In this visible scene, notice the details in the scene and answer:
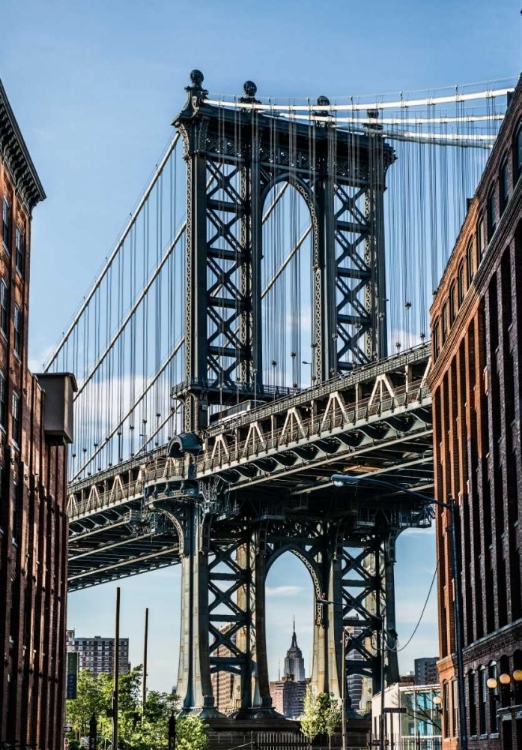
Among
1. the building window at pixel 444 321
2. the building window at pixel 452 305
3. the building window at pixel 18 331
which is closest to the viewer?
the building window at pixel 18 331

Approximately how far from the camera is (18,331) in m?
59.6

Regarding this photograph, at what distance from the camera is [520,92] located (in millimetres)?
43188

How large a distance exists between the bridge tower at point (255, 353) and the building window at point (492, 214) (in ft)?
143

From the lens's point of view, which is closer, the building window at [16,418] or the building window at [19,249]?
the building window at [16,418]

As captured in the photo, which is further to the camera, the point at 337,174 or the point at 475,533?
the point at 337,174

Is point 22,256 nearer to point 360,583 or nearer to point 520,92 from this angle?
point 520,92

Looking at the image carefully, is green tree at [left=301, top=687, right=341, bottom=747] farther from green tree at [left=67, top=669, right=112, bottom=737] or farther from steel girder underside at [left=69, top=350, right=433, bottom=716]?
green tree at [left=67, top=669, right=112, bottom=737]

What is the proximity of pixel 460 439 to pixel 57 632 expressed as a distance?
23.1 metres

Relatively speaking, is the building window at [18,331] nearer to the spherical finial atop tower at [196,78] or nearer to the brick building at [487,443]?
the brick building at [487,443]

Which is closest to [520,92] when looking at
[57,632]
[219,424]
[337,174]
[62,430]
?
[62,430]

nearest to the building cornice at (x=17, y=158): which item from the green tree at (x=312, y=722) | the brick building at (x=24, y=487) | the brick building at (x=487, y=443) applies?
the brick building at (x=24, y=487)

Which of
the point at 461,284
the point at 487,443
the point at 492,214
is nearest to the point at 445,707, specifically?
the point at 487,443

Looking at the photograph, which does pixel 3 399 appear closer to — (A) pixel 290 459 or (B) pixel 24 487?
(B) pixel 24 487

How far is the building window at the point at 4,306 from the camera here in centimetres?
5634
